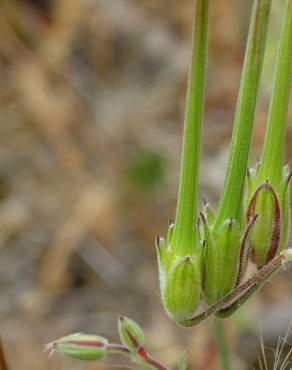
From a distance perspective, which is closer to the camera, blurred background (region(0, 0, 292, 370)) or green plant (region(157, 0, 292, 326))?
green plant (region(157, 0, 292, 326))

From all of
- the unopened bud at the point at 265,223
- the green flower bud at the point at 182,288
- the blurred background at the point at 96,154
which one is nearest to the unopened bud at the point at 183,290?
the green flower bud at the point at 182,288

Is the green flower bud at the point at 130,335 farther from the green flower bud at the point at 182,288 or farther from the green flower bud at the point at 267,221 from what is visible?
the green flower bud at the point at 267,221

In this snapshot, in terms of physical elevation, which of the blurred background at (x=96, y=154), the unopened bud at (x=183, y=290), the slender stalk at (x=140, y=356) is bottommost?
the blurred background at (x=96, y=154)

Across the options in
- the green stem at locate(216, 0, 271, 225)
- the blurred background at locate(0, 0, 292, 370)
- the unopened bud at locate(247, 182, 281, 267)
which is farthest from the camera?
the blurred background at locate(0, 0, 292, 370)

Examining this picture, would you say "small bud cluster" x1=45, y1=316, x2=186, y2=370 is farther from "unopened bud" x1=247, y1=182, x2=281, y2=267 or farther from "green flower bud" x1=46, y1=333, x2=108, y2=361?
"unopened bud" x1=247, y1=182, x2=281, y2=267

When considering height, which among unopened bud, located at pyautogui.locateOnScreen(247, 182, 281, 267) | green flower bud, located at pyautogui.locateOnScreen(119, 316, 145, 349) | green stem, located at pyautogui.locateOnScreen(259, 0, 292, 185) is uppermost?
green stem, located at pyautogui.locateOnScreen(259, 0, 292, 185)

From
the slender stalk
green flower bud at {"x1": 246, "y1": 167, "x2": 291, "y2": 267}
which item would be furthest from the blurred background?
green flower bud at {"x1": 246, "y1": 167, "x2": 291, "y2": 267}
